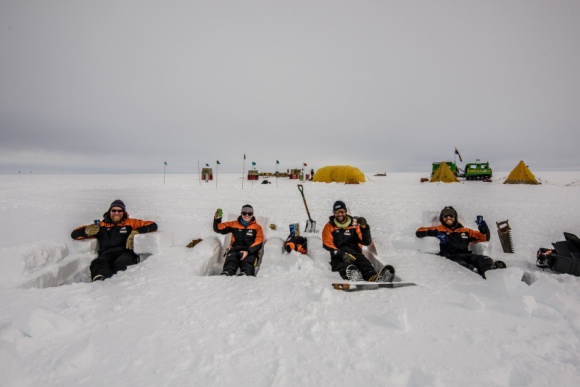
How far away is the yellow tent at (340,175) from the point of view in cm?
2627

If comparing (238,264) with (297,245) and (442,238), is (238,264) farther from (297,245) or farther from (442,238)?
(442,238)

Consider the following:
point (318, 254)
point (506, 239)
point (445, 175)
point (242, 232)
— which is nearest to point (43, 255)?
point (242, 232)

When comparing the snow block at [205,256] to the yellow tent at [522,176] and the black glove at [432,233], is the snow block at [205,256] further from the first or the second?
the yellow tent at [522,176]

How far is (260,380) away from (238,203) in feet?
41.7

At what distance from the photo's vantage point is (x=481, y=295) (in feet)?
10.6

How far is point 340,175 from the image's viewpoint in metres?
27.3

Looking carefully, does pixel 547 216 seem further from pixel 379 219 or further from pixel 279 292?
pixel 279 292

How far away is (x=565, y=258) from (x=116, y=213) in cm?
720

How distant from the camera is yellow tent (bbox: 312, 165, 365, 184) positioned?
86.2 feet

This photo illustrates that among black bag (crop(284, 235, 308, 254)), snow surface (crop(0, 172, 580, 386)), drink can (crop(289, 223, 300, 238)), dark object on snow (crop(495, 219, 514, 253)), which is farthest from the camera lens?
dark object on snow (crop(495, 219, 514, 253))

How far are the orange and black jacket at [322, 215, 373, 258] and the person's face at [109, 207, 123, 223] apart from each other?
11.9ft

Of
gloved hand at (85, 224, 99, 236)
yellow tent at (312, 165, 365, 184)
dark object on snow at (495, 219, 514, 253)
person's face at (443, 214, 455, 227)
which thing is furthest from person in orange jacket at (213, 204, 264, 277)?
yellow tent at (312, 165, 365, 184)

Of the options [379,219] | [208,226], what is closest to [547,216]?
[379,219]

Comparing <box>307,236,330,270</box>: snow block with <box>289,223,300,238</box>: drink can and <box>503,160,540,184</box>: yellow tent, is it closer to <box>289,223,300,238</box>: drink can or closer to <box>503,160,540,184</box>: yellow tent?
<box>289,223,300,238</box>: drink can
